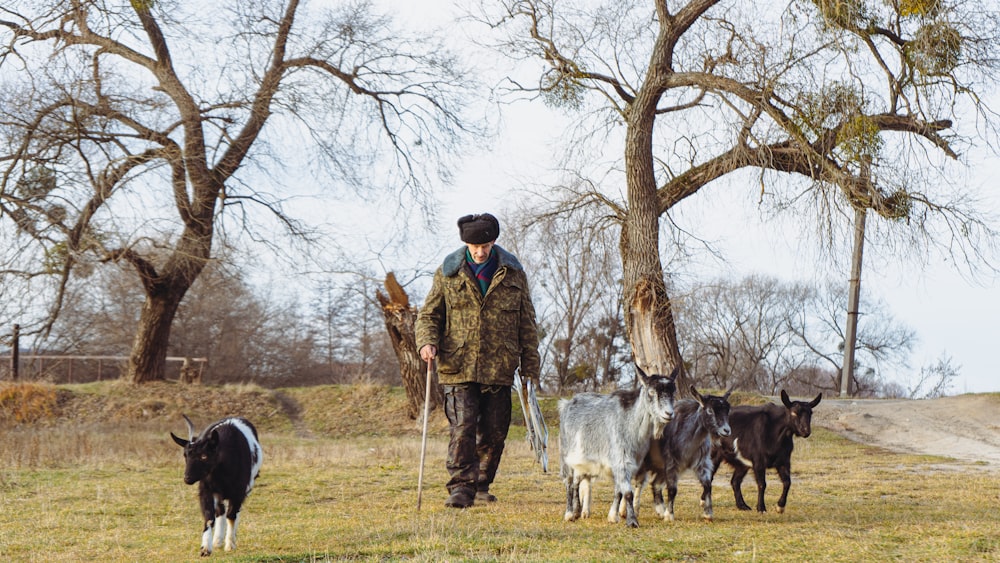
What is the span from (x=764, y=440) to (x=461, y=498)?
115 inches

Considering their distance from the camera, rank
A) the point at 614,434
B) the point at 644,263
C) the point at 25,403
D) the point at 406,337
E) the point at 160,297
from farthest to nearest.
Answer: the point at 160,297 < the point at 25,403 < the point at 406,337 < the point at 644,263 < the point at 614,434

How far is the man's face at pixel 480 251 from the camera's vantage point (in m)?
8.67

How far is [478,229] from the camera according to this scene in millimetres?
8594

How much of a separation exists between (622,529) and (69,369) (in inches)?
1225

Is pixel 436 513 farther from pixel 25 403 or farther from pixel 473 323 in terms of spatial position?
pixel 25 403

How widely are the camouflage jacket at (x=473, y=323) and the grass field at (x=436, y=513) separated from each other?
1327 mm

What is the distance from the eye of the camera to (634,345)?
18.1 meters

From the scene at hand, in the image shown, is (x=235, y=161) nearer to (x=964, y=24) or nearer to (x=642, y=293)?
(x=642, y=293)

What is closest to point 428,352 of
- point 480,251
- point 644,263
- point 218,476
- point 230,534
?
point 480,251

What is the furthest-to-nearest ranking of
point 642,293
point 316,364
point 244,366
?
point 316,364, point 244,366, point 642,293

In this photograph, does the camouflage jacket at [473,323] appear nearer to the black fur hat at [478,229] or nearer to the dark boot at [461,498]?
the black fur hat at [478,229]

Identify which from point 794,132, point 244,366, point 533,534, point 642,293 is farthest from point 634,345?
point 244,366

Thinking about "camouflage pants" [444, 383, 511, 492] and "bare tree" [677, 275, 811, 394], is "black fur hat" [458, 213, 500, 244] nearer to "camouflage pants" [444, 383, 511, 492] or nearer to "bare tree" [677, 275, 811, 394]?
"camouflage pants" [444, 383, 511, 492]

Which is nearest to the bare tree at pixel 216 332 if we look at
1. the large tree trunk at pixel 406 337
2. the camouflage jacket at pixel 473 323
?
the large tree trunk at pixel 406 337
